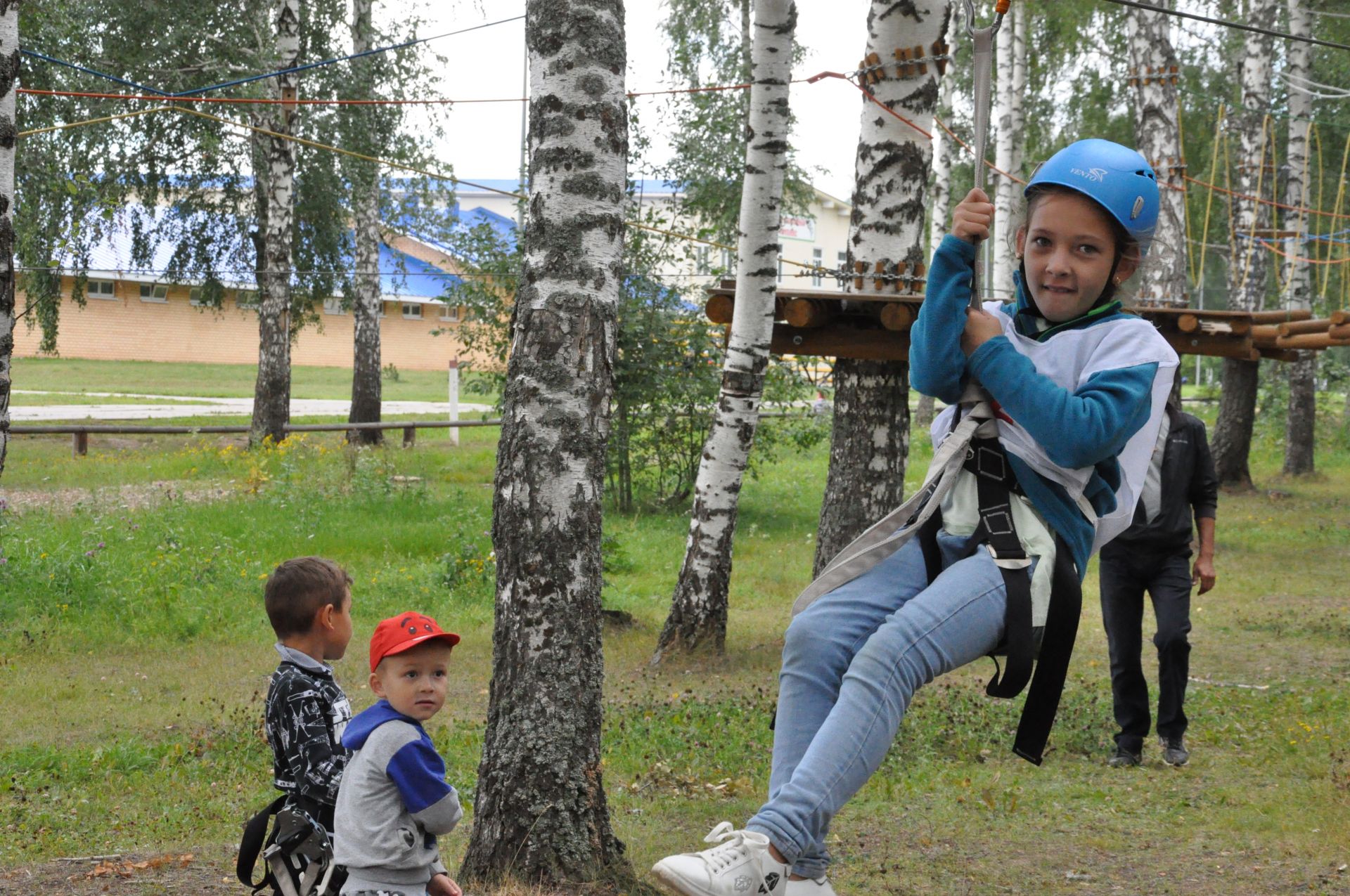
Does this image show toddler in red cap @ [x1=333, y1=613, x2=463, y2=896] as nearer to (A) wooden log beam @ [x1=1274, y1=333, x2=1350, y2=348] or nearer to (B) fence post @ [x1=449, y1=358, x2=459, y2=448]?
(A) wooden log beam @ [x1=1274, y1=333, x2=1350, y2=348]

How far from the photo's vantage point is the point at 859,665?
3.13 metres

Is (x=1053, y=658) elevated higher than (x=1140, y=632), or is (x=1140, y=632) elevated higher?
(x=1053, y=658)

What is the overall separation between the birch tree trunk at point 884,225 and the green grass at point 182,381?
2428 cm

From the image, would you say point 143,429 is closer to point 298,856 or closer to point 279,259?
point 279,259

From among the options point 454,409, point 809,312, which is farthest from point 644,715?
point 454,409

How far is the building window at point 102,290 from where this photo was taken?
46.8m

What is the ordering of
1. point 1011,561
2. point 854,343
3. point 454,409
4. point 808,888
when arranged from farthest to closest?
point 454,409 < point 854,343 < point 1011,561 < point 808,888

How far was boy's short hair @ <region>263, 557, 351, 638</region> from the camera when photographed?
155 inches

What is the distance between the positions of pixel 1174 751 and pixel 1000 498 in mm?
4616

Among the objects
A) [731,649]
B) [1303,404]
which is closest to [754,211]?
[731,649]

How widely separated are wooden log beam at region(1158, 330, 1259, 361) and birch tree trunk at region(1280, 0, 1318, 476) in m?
6.09

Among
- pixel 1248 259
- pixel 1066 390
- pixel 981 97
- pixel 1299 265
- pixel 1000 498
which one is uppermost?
pixel 1299 265

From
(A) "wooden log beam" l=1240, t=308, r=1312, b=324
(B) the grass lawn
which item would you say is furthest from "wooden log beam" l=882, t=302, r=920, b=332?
(A) "wooden log beam" l=1240, t=308, r=1312, b=324

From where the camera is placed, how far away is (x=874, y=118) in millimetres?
8516
